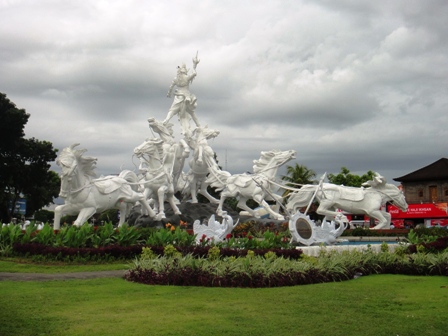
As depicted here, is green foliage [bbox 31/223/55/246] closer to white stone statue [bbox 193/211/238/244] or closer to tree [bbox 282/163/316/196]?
white stone statue [bbox 193/211/238/244]

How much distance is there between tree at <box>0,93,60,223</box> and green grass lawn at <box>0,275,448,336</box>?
24.6 meters

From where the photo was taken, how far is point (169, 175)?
69.9ft

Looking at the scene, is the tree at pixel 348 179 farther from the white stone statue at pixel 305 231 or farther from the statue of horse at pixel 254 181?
the white stone statue at pixel 305 231

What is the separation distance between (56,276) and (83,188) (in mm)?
5716

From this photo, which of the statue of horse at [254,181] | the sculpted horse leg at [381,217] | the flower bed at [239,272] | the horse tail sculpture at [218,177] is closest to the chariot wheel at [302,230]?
the flower bed at [239,272]

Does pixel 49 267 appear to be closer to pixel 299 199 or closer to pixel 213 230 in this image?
pixel 213 230

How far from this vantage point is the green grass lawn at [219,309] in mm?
5891

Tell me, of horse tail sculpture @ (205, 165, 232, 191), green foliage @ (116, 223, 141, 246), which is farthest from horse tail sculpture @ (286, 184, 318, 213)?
green foliage @ (116, 223, 141, 246)

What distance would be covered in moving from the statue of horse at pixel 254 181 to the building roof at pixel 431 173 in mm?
29377

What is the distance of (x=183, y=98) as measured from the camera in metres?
24.8

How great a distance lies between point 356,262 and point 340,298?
3331 mm

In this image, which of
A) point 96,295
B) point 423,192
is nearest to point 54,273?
point 96,295

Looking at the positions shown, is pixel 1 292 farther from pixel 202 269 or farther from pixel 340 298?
pixel 340 298

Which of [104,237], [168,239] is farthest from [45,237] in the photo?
[168,239]
